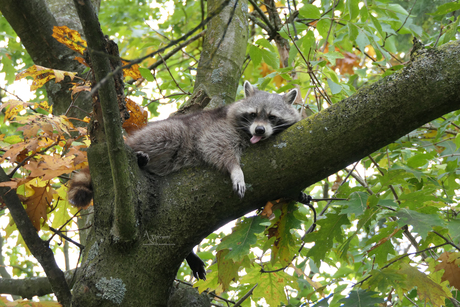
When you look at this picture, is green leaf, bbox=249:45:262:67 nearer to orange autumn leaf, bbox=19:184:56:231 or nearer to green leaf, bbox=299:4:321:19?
green leaf, bbox=299:4:321:19

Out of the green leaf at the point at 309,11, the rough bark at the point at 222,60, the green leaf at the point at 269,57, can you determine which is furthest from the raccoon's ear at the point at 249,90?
the green leaf at the point at 309,11

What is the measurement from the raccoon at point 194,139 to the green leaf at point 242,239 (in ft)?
1.29

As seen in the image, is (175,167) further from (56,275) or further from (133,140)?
(56,275)

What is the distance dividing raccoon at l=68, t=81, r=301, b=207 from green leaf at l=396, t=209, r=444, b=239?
3.21 feet

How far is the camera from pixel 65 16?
3.76 meters

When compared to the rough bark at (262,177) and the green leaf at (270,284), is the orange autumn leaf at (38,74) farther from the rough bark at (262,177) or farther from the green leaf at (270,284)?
the green leaf at (270,284)

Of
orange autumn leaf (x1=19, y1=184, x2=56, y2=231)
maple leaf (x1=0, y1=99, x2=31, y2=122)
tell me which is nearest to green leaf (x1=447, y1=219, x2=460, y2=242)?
orange autumn leaf (x1=19, y1=184, x2=56, y2=231)

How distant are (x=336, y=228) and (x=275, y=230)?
39 centimetres

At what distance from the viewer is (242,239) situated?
210 cm

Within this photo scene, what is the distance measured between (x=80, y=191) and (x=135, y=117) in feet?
2.18

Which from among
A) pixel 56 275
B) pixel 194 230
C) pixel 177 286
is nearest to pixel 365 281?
pixel 194 230

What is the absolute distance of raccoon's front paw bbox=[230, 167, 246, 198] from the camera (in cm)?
200

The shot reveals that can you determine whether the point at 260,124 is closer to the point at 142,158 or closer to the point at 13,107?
the point at 142,158

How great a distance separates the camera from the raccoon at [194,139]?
2451 millimetres
